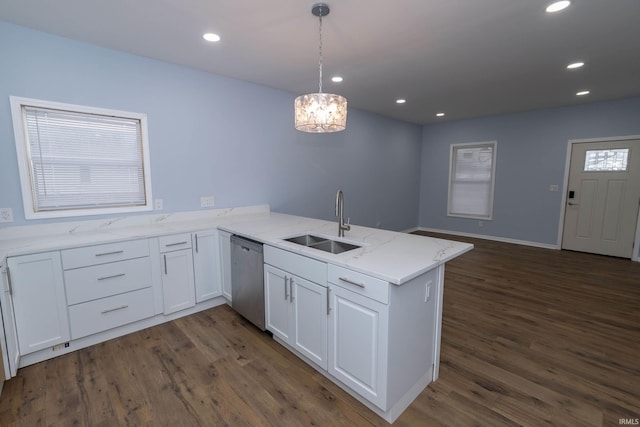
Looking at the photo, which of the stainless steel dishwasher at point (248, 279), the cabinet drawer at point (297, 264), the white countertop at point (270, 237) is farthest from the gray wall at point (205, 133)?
the cabinet drawer at point (297, 264)

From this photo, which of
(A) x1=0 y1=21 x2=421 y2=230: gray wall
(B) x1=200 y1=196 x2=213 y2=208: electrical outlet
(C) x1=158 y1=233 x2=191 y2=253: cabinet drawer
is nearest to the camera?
(A) x1=0 y1=21 x2=421 y2=230: gray wall

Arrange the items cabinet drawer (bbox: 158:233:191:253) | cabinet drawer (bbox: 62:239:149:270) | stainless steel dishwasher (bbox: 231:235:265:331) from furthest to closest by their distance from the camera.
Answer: cabinet drawer (bbox: 158:233:191:253)
stainless steel dishwasher (bbox: 231:235:265:331)
cabinet drawer (bbox: 62:239:149:270)

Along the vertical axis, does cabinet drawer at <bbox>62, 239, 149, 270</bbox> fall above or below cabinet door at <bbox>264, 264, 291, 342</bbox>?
above

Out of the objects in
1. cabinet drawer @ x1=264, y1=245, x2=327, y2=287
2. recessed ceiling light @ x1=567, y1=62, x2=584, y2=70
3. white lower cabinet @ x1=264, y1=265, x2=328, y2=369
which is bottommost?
white lower cabinet @ x1=264, y1=265, x2=328, y2=369

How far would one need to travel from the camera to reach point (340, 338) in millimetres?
1811

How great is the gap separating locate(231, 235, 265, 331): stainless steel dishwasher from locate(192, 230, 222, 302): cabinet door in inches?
10.5

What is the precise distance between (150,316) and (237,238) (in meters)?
1.04

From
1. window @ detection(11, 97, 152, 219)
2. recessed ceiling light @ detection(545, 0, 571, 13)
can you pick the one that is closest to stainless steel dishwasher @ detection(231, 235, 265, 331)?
window @ detection(11, 97, 152, 219)

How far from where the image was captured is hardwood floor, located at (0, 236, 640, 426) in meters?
1.70

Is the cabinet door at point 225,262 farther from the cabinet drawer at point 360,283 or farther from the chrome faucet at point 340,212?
Result: the cabinet drawer at point 360,283

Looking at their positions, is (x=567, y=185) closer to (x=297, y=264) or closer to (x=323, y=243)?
(x=323, y=243)

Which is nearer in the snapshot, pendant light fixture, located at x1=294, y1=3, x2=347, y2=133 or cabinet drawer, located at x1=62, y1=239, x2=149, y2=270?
pendant light fixture, located at x1=294, y1=3, x2=347, y2=133

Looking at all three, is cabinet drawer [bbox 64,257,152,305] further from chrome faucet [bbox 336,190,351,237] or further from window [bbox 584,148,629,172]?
window [bbox 584,148,629,172]

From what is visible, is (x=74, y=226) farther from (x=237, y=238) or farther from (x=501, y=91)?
(x=501, y=91)
